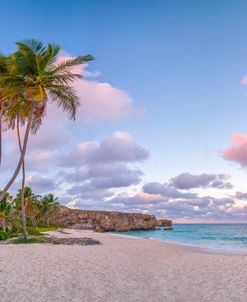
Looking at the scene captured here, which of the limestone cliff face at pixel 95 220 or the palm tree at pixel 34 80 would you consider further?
the limestone cliff face at pixel 95 220

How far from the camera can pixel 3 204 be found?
50.3 m

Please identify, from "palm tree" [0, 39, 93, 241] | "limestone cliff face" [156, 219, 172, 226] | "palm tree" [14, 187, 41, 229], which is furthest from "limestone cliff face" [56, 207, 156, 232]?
"palm tree" [0, 39, 93, 241]

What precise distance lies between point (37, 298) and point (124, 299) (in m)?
2.46

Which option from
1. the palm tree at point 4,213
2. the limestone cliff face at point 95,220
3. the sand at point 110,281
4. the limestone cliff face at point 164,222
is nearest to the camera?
the sand at point 110,281

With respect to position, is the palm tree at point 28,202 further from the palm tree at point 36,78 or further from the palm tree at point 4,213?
the palm tree at point 36,78

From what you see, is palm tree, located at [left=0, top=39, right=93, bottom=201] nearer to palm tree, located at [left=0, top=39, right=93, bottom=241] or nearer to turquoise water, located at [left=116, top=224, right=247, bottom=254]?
palm tree, located at [left=0, top=39, right=93, bottom=241]

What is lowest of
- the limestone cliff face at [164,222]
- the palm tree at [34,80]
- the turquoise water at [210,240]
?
the turquoise water at [210,240]

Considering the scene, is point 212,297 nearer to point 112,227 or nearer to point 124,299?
point 124,299

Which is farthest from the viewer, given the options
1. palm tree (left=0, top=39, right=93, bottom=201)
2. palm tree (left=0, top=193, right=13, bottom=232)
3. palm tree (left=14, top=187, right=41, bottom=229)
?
palm tree (left=14, top=187, right=41, bottom=229)

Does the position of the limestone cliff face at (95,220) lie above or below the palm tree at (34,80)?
below

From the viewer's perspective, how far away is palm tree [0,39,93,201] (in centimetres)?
2216

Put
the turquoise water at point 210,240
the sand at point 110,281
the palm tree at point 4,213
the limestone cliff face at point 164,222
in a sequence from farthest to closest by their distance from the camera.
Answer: the limestone cliff face at point 164,222, the palm tree at point 4,213, the turquoise water at point 210,240, the sand at point 110,281

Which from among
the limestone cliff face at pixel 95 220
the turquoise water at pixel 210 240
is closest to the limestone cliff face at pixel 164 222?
the limestone cliff face at pixel 95 220

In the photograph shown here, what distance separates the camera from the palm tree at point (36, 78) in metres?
22.2
